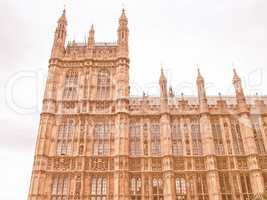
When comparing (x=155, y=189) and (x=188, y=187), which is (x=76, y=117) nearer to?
(x=155, y=189)

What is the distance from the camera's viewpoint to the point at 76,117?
137 ft

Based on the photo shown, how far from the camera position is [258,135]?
41219 mm

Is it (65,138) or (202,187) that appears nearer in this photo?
(202,187)

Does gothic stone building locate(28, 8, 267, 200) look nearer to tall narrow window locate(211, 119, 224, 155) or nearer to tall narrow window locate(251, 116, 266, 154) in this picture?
tall narrow window locate(251, 116, 266, 154)

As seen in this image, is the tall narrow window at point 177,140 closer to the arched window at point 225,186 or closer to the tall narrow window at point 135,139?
the tall narrow window at point 135,139

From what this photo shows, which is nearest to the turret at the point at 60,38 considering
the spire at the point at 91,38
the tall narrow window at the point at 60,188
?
the spire at the point at 91,38

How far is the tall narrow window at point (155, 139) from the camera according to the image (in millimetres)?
39969

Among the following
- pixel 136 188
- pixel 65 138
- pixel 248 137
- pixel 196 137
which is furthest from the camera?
pixel 196 137

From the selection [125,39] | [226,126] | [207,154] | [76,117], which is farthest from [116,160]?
[125,39]

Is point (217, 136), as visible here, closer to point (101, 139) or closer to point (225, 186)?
point (225, 186)

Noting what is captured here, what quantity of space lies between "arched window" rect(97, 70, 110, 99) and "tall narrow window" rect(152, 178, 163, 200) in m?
13.3

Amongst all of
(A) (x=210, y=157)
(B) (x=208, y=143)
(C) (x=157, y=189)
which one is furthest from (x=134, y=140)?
(A) (x=210, y=157)

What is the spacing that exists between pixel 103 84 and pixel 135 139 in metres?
9.55

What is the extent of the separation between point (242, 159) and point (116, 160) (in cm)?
1526
